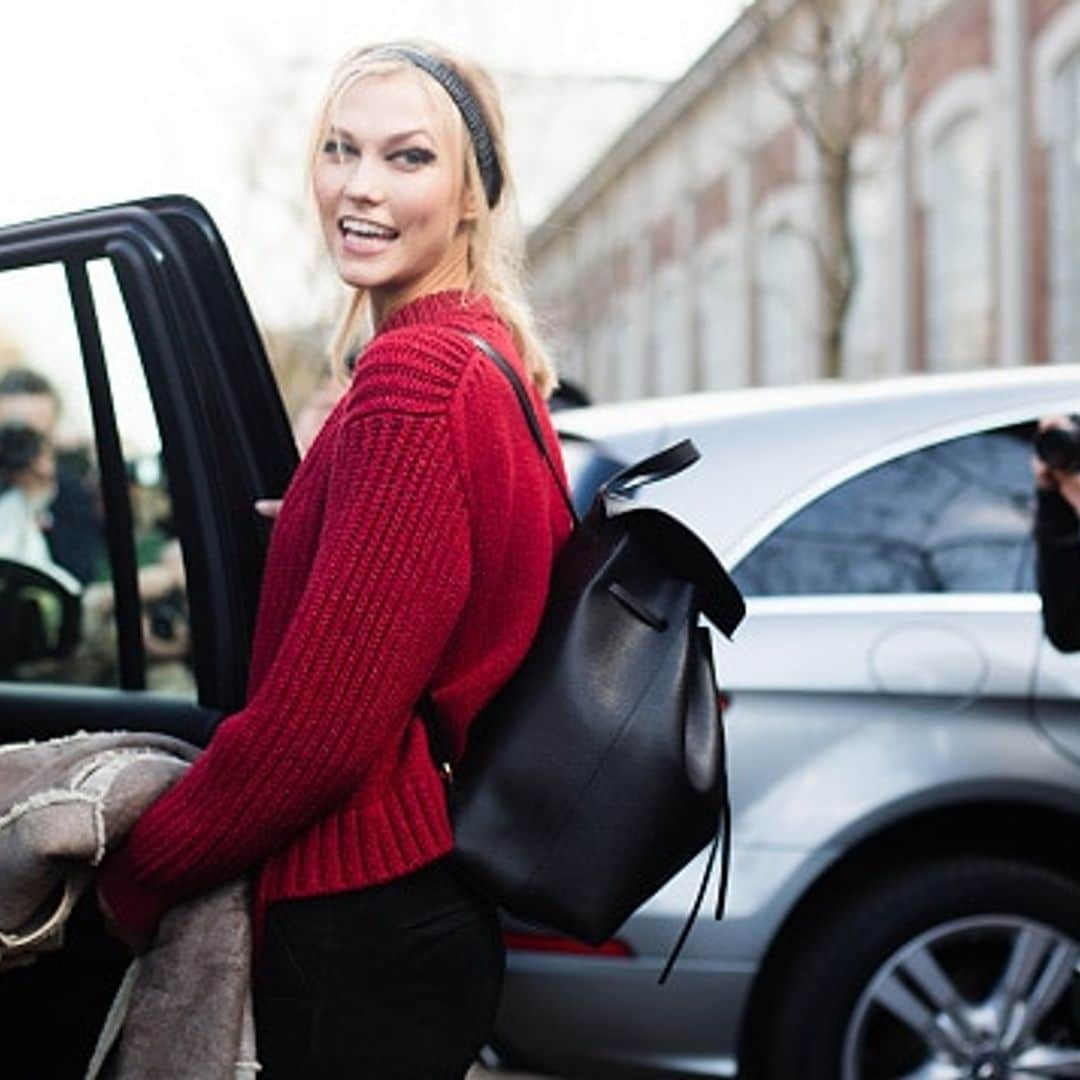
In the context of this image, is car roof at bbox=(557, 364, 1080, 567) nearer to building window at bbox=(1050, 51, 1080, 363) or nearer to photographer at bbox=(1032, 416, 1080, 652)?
photographer at bbox=(1032, 416, 1080, 652)

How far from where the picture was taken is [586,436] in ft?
14.2

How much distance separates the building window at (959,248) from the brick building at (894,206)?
0.02m

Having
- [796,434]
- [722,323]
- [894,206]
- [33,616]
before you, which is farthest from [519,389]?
[722,323]

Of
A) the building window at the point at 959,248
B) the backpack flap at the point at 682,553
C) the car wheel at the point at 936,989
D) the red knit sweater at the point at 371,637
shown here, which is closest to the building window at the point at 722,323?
the building window at the point at 959,248

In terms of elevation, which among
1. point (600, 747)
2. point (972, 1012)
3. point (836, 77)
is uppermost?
point (836, 77)

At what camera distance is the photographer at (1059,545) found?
3.30 metres

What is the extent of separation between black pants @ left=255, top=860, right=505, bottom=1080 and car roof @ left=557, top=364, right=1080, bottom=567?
219cm

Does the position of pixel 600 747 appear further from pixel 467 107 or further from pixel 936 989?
pixel 936 989

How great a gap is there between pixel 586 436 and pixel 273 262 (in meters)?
23.3

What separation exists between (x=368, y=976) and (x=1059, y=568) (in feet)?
5.74

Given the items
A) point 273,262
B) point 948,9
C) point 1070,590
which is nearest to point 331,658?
point 1070,590

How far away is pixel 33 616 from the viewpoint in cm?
321

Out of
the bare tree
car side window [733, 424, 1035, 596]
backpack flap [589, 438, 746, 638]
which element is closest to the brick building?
the bare tree

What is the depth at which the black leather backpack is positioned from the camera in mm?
1947
